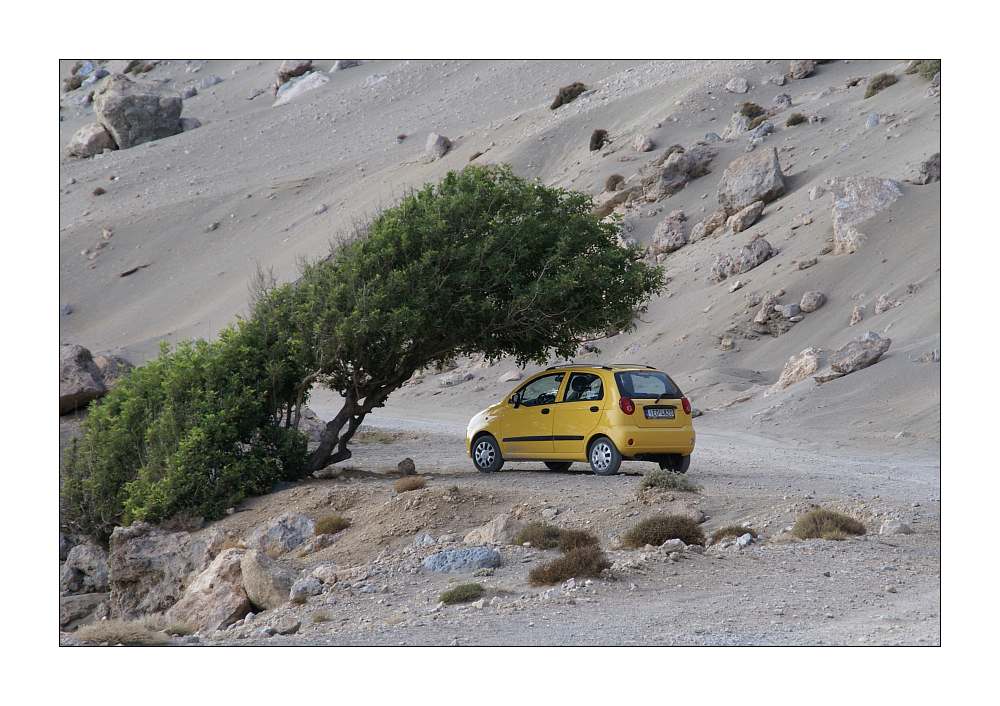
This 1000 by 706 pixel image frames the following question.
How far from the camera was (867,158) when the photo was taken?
47.9 metres

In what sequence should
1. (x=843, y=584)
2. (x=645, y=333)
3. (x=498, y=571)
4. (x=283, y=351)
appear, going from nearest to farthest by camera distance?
(x=843, y=584), (x=498, y=571), (x=283, y=351), (x=645, y=333)

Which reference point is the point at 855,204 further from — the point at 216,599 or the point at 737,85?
the point at 216,599

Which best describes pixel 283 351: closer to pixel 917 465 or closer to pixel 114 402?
pixel 114 402

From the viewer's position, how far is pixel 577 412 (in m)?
16.0

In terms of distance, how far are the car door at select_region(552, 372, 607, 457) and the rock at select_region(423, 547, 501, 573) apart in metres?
4.27

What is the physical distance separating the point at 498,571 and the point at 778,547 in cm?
319

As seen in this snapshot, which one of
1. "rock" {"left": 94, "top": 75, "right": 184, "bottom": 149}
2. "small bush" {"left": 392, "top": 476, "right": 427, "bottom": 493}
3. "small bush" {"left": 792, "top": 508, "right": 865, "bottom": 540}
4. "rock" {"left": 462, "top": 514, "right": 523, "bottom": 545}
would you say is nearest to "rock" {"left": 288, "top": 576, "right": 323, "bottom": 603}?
"rock" {"left": 462, "top": 514, "right": 523, "bottom": 545}

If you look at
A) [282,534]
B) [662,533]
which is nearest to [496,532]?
[662,533]

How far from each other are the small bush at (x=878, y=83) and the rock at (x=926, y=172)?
43.8ft

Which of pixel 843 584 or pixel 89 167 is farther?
pixel 89 167

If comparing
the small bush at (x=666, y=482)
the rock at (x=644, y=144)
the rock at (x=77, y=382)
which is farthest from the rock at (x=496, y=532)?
the rock at (x=644, y=144)

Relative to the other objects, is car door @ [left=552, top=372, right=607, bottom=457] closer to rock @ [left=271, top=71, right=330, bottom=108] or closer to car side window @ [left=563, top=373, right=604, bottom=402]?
car side window @ [left=563, top=373, right=604, bottom=402]

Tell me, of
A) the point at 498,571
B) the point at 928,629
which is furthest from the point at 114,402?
the point at 928,629

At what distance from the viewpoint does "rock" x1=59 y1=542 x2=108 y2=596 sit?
16797 mm
